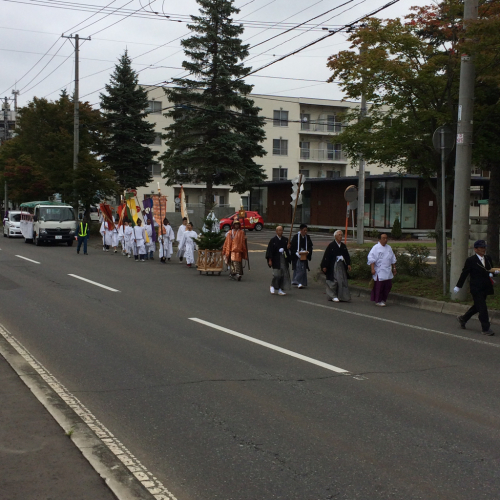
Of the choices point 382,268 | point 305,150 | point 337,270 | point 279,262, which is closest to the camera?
point 382,268

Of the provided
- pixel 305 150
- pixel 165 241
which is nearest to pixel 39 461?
pixel 165 241

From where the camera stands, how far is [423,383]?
22.9 ft

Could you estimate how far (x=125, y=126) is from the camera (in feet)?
149

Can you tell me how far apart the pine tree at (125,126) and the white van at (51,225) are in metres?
12.2

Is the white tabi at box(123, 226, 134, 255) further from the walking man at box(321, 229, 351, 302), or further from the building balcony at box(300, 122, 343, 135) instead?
the building balcony at box(300, 122, 343, 135)

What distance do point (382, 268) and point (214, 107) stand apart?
2806 cm

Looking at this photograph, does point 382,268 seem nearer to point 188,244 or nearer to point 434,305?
point 434,305

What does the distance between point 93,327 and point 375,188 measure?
32.9m

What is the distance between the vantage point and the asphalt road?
440 cm

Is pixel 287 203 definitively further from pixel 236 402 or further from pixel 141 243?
Result: pixel 236 402

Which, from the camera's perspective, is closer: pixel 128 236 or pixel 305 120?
pixel 128 236

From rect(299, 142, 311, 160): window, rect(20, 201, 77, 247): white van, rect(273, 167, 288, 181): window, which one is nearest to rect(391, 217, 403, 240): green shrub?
rect(20, 201, 77, 247): white van

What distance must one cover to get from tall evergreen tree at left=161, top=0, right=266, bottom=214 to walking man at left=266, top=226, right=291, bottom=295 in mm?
24842

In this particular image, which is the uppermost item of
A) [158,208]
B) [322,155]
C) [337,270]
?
[322,155]
